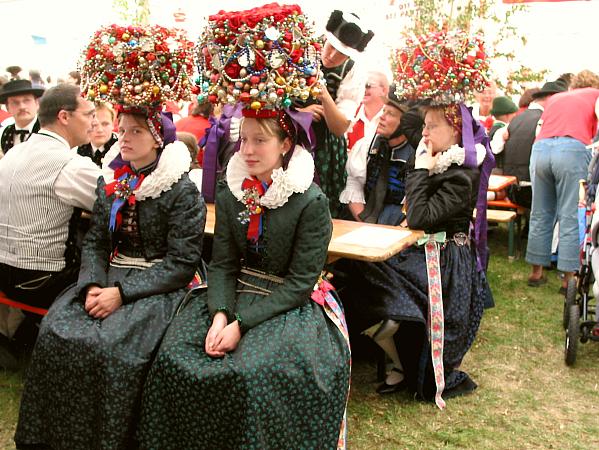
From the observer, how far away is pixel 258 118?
2.62 m

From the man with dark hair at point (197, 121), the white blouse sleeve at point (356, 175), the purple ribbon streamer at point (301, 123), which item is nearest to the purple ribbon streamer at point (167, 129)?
the purple ribbon streamer at point (301, 123)

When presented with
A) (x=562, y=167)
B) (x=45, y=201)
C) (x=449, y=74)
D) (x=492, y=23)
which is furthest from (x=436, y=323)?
(x=492, y=23)

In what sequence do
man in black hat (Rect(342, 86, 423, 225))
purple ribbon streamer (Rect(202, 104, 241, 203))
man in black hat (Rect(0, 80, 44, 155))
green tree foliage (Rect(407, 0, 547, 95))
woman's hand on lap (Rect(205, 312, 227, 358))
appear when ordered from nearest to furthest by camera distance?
woman's hand on lap (Rect(205, 312, 227, 358)) → purple ribbon streamer (Rect(202, 104, 241, 203)) → man in black hat (Rect(342, 86, 423, 225)) → man in black hat (Rect(0, 80, 44, 155)) → green tree foliage (Rect(407, 0, 547, 95))

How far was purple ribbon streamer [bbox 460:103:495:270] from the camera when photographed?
11.7 feet

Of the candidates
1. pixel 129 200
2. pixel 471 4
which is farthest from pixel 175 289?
pixel 471 4

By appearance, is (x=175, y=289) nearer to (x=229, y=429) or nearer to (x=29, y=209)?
(x=229, y=429)

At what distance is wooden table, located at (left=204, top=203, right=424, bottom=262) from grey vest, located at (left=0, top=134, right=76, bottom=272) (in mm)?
796

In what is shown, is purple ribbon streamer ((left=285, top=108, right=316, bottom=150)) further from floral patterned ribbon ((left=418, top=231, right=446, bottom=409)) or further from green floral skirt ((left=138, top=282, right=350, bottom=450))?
floral patterned ribbon ((left=418, top=231, right=446, bottom=409))

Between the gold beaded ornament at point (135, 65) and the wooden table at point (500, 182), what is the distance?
4113mm

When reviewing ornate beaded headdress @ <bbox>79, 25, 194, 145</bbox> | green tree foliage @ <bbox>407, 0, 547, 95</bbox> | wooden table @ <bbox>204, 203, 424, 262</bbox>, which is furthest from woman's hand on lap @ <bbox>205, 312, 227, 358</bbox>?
green tree foliage @ <bbox>407, 0, 547, 95</bbox>

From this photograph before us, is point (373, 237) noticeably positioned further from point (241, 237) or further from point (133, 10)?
point (133, 10)

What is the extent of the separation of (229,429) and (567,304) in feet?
9.56

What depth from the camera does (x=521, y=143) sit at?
23.5ft

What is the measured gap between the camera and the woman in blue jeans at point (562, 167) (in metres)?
5.70
